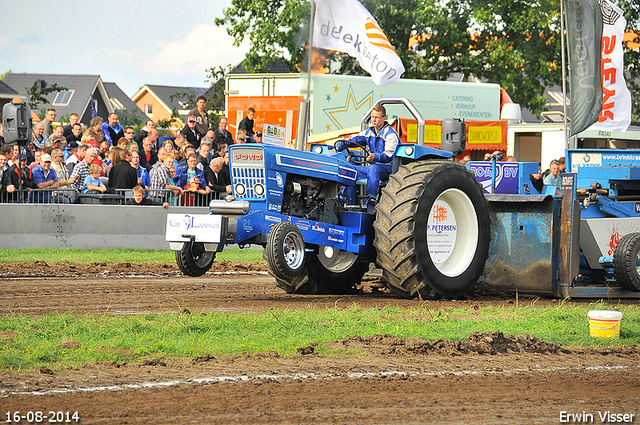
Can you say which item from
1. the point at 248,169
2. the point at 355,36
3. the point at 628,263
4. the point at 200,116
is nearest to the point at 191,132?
the point at 200,116

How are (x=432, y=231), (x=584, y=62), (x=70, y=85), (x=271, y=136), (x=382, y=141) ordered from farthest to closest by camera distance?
(x=70, y=85) < (x=584, y=62) < (x=382, y=141) < (x=432, y=231) < (x=271, y=136)

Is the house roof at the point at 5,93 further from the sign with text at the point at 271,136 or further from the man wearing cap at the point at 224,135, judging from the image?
the sign with text at the point at 271,136

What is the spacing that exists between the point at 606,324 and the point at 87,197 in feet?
32.5

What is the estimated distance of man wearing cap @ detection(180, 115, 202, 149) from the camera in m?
17.2

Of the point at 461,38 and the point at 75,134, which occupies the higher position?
the point at 461,38

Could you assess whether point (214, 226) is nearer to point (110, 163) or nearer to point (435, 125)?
point (110, 163)

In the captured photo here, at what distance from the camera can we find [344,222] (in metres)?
9.09

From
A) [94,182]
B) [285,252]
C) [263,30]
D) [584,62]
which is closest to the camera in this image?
[285,252]

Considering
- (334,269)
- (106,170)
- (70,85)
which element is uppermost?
(70,85)

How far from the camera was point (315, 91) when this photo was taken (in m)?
20.4

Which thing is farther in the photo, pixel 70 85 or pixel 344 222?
pixel 70 85

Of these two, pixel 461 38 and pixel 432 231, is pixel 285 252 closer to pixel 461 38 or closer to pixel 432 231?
pixel 432 231

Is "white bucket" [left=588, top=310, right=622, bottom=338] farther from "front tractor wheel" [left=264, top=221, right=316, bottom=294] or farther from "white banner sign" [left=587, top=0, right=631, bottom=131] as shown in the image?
"white banner sign" [left=587, top=0, right=631, bottom=131]

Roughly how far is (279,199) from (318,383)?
12.7ft
